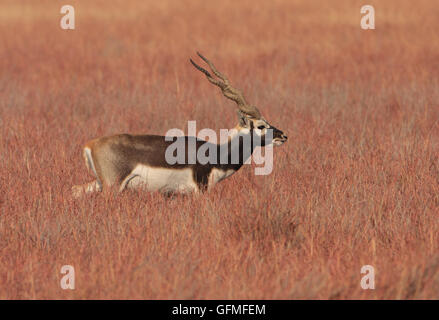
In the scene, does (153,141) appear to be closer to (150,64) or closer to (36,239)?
(36,239)

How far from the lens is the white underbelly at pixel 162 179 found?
5688mm

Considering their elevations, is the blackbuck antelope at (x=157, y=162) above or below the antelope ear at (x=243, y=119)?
below

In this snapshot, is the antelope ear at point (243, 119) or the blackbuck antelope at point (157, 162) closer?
the blackbuck antelope at point (157, 162)

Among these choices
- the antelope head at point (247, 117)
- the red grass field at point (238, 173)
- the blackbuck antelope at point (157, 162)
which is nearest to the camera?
the red grass field at point (238, 173)

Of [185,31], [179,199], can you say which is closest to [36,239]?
[179,199]

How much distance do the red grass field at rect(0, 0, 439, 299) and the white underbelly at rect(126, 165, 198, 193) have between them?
13 cm

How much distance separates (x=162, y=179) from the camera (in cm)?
574

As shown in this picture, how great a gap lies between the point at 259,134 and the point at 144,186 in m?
1.11

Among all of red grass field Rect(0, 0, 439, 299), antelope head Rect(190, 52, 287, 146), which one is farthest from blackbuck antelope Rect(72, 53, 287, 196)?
red grass field Rect(0, 0, 439, 299)

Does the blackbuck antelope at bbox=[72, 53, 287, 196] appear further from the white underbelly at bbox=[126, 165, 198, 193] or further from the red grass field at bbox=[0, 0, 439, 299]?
the red grass field at bbox=[0, 0, 439, 299]

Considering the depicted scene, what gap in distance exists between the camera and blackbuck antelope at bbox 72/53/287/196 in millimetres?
5660

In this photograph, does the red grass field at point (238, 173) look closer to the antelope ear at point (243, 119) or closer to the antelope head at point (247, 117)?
the antelope head at point (247, 117)

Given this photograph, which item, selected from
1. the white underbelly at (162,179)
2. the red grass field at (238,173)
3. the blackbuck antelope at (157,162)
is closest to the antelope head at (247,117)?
the blackbuck antelope at (157,162)

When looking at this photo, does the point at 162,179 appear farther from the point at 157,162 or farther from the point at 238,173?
the point at 238,173
